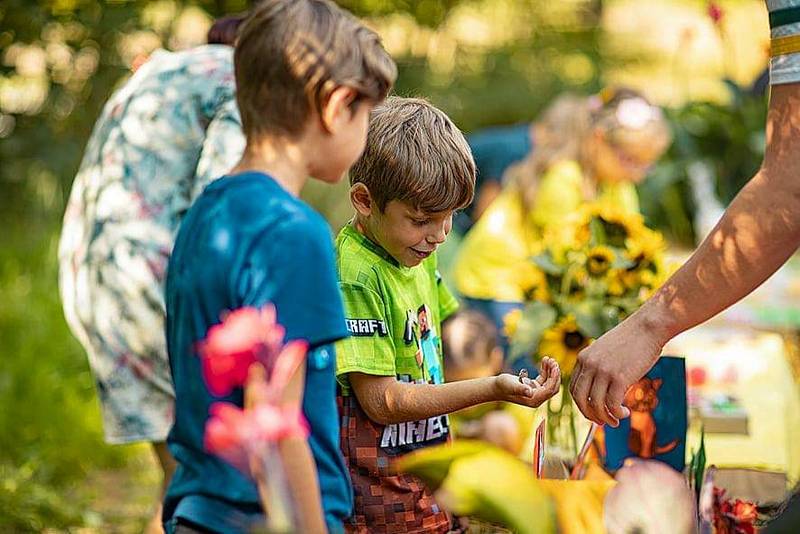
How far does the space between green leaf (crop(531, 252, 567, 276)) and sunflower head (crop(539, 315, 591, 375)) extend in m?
0.13

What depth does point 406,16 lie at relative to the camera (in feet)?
29.1

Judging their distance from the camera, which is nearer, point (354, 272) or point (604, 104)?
point (354, 272)

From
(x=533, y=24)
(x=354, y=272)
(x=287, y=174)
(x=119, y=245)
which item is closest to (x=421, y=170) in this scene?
A: (x=354, y=272)

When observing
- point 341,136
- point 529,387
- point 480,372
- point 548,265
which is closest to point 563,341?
point 548,265

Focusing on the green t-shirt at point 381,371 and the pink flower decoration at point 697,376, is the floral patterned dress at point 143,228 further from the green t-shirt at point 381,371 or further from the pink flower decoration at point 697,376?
the pink flower decoration at point 697,376

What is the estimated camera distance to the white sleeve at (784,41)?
7.37 feet

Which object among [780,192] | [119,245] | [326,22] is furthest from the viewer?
[119,245]

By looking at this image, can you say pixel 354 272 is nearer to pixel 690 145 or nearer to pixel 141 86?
pixel 141 86

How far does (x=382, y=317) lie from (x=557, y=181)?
3.01 m

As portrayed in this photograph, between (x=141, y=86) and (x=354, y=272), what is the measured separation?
4.42 ft

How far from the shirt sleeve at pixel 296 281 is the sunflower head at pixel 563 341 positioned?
5.60ft

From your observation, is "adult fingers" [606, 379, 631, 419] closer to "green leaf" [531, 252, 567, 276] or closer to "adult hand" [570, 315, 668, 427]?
"adult hand" [570, 315, 668, 427]

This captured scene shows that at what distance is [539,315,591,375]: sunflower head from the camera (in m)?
→ 3.40

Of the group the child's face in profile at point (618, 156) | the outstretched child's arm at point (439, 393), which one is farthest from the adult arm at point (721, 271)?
the child's face in profile at point (618, 156)
